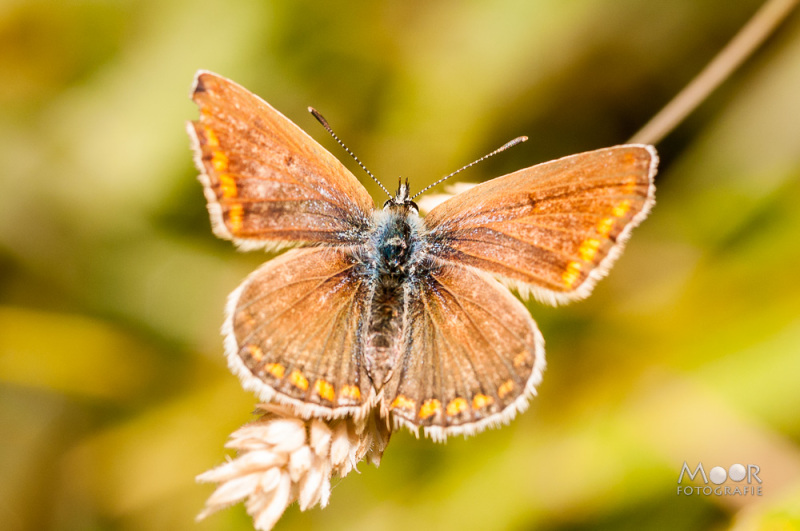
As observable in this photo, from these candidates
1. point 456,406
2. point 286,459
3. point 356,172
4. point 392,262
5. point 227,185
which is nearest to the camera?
point 286,459

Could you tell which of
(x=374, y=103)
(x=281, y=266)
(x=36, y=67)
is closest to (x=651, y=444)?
(x=281, y=266)

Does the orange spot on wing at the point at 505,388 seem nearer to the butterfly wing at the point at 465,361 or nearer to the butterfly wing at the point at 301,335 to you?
the butterfly wing at the point at 465,361

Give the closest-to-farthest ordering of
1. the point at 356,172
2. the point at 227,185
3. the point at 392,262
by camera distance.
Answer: the point at 227,185 < the point at 392,262 < the point at 356,172

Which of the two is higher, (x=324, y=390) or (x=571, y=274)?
(x=571, y=274)

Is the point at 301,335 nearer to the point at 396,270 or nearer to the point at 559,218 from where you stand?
the point at 396,270

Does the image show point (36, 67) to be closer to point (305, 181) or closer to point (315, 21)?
point (315, 21)

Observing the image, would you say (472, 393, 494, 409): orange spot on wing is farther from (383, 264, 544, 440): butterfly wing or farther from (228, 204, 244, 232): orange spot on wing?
(228, 204, 244, 232): orange spot on wing

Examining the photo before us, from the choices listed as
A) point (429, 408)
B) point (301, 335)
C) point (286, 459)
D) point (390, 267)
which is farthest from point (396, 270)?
point (286, 459)
